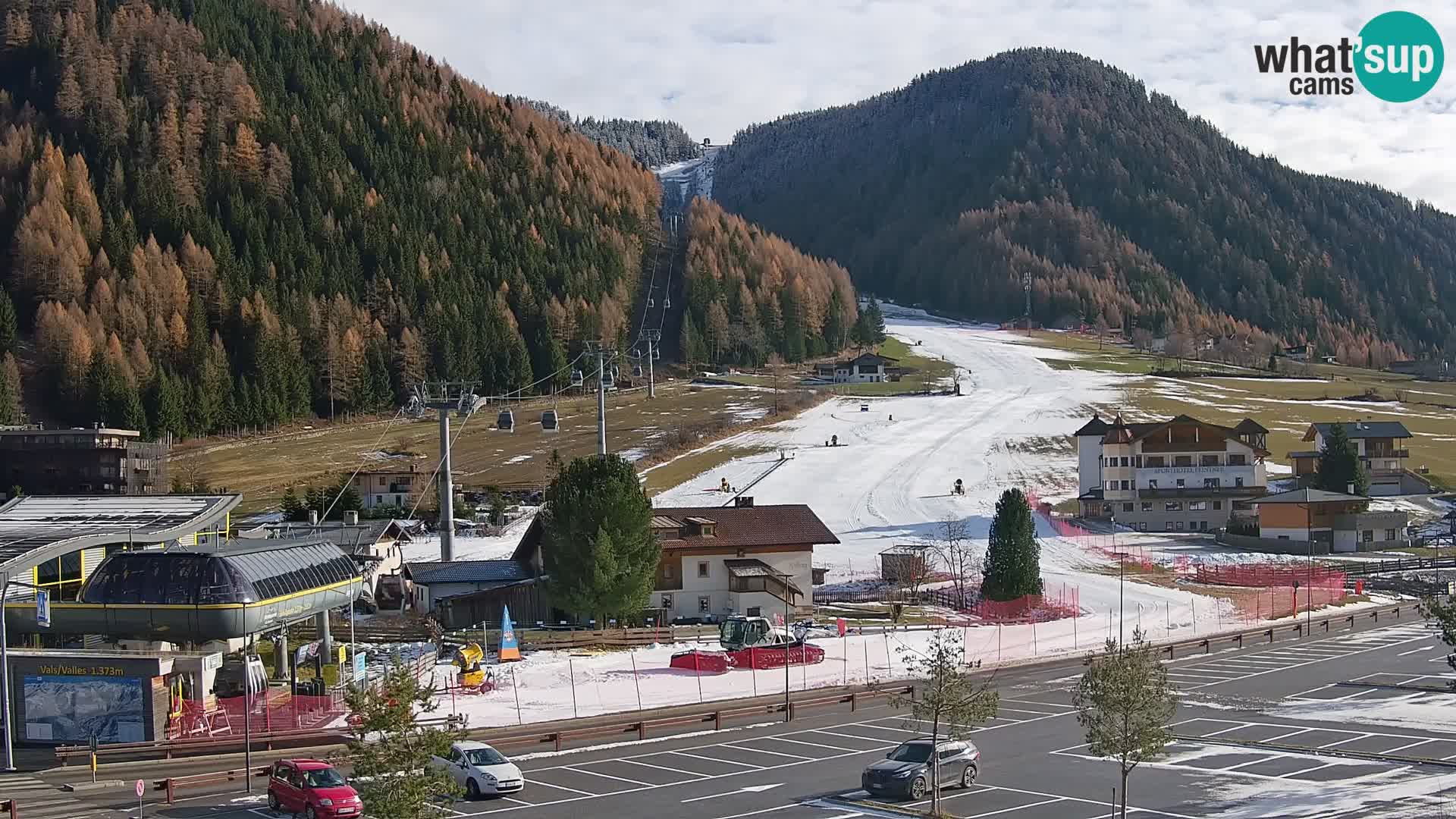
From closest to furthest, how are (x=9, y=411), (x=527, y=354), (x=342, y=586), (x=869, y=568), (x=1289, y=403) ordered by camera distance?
(x=342, y=586), (x=869, y=568), (x=9, y=411), (x=1289, y=403), (x=527, y=354)

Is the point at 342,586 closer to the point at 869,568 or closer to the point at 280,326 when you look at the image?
the point at 869,568

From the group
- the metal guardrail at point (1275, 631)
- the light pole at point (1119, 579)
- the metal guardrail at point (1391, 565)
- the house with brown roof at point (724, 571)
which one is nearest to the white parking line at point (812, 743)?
the light pole at point (1119, 579)

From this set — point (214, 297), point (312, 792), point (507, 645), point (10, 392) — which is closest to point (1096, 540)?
point (507, 645)

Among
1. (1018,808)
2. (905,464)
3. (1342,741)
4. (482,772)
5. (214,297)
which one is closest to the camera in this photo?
(1018,808)

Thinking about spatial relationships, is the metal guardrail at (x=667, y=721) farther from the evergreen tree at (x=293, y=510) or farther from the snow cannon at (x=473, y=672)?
the evergreen tree at (x=293, y=510)

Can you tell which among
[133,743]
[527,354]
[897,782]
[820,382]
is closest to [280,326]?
[527,354]

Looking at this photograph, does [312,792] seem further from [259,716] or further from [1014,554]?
[1014,554]
